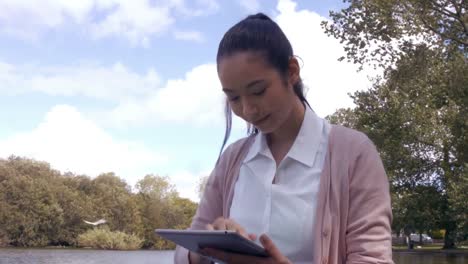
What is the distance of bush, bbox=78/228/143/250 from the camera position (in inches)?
1115

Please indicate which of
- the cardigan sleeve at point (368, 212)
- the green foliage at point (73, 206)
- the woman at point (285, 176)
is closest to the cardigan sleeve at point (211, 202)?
the woman at point (285, 176)

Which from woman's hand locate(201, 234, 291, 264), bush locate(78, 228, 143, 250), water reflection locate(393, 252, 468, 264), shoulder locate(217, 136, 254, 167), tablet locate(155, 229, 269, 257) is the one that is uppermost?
bush locate(78, 228, 143, 250)

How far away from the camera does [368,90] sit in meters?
16.8

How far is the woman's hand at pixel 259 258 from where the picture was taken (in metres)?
1.42

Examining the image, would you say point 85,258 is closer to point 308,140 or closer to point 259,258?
point 308,140

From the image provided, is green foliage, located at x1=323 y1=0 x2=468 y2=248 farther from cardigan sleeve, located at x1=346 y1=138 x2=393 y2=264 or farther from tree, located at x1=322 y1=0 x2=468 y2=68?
cardigan sleeve, located at x1=346 y1=138 x2=393 y2=264

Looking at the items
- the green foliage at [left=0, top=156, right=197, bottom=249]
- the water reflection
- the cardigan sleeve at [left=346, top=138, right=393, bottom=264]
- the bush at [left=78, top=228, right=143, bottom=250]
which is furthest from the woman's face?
the bush at [left=78, top=228, right=143, bottom=250]

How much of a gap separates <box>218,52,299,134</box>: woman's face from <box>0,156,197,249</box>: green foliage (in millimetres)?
25489

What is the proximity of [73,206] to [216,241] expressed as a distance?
2773cm

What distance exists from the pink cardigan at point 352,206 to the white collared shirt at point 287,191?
41 mm

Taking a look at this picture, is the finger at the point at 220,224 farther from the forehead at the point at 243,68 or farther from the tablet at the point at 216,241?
the forehead at the point at 243,68

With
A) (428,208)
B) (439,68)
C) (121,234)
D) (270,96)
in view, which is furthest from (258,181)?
(121,234)

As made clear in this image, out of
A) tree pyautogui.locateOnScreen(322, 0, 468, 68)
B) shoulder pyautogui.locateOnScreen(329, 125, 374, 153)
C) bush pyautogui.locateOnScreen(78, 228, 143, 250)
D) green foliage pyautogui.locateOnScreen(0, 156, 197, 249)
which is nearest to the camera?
shoulder pyautogui.locateOnScreen(329, 125, 374, 153)

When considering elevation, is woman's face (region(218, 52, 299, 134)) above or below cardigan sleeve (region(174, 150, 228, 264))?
above
